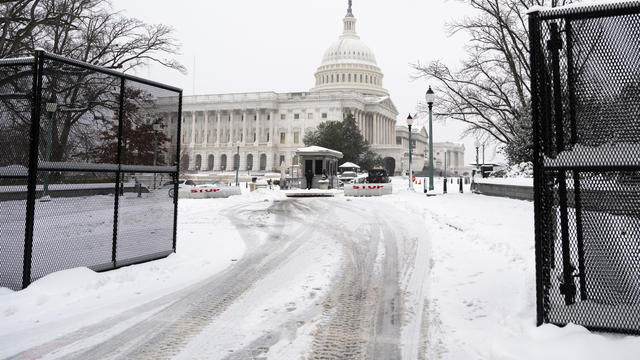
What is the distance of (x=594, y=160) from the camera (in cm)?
334

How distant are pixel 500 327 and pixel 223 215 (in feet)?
38.2

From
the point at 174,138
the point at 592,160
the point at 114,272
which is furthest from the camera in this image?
the point at 174,138

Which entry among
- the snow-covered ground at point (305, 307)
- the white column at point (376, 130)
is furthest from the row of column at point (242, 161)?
the snow-covered ground at point (305, 307)

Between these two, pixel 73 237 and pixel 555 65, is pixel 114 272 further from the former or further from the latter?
pixel 555 65

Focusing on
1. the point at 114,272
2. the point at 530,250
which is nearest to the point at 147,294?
the point at 114,272

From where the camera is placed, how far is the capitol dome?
12419cm

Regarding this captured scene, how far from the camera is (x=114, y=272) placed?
5719 mm

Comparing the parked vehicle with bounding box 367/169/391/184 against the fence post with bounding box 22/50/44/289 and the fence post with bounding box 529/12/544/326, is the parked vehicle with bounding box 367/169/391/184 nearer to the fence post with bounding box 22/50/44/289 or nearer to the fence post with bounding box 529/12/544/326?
the fence post with bounding box 22/50/44/289

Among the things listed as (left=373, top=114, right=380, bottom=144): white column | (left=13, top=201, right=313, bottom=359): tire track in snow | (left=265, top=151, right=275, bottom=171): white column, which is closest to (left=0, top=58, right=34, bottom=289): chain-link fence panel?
(left=13, top=201, right=313, bottom=359): tire track in snow

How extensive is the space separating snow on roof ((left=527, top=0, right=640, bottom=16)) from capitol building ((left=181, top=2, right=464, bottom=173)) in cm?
9684

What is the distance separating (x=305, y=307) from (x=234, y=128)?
110 metres

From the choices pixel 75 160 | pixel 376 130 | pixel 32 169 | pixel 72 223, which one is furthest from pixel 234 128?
pixel 32 169

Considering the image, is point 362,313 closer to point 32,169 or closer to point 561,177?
point 561,177

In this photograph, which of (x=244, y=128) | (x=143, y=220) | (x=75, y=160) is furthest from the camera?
(x=244, y=128)
